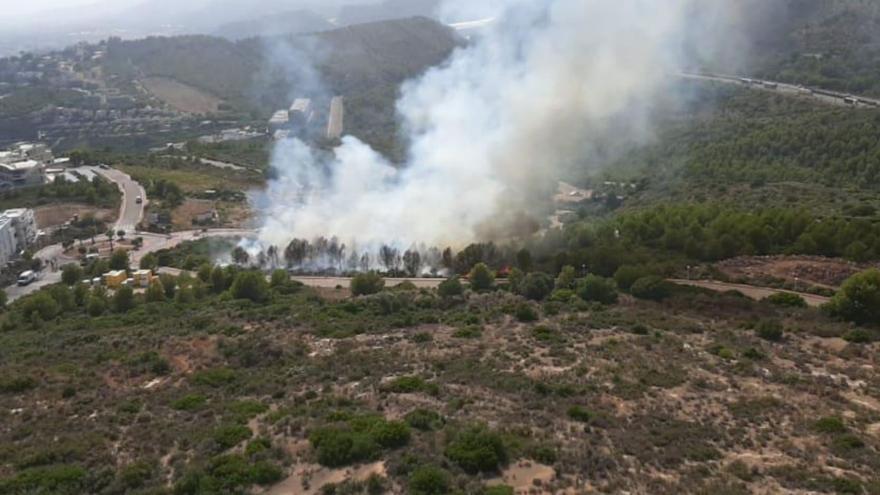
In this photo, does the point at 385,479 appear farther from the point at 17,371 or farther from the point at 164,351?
the point at 17,371


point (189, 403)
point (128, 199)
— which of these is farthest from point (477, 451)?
point (128, 199)

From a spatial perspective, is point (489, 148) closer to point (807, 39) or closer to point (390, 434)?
point (390, 434)

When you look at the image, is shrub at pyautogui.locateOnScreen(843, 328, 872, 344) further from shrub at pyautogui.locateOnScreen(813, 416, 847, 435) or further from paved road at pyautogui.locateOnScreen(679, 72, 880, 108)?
paved road at pyautogui.locateOnScreen(679, 72, 880, 108)

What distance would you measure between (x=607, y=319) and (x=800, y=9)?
121342 millimetres

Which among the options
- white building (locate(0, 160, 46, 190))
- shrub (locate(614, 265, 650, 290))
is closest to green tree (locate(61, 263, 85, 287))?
white building (locate(0, 160, 46, 190))

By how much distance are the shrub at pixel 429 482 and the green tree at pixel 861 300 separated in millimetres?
24012

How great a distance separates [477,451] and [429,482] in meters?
1.87

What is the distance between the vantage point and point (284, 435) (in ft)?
70.5

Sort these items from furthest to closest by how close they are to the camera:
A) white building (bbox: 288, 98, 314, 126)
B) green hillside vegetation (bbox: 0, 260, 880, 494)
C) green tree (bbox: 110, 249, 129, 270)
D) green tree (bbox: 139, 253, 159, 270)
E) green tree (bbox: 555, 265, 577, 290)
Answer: white building (bbox: 288, 98, 314, 126), green tree (bbox: 139, 253, 159, 270), green tree (bbox: 110, 249, 129, 270), green tree (bbox: 555, 265, 577, 290), green hillside vegetation (bbox: 0, 260, 880, 494)

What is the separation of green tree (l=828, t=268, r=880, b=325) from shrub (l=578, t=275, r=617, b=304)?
34.1ft

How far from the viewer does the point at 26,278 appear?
176 feet

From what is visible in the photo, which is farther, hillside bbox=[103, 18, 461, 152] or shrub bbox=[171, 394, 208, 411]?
hillside bbox=[103, 18, 461, 152]

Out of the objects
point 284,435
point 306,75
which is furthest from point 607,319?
point 306,75

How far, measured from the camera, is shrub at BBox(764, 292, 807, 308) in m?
35.4
